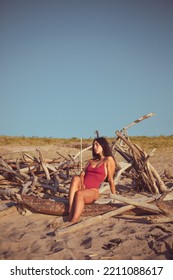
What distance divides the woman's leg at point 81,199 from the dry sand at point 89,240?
0.20m

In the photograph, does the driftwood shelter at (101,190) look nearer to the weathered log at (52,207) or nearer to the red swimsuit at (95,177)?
the weathered log at (52,207)

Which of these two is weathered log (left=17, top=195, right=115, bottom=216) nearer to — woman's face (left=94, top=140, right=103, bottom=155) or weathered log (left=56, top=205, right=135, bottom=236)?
weathered log (left=56, top=205, right=135, bottom=236)

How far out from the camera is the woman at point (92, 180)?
16.5ft

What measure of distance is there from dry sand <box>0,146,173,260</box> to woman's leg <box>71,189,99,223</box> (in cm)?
20

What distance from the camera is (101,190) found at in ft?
21.5

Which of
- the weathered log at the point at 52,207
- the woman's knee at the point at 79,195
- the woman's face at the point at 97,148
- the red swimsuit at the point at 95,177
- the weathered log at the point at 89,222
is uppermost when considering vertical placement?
the woman's face at the point at 97,148

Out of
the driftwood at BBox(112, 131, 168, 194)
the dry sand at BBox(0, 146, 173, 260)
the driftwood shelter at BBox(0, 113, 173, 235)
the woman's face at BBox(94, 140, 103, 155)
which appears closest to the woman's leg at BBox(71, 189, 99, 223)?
the driftwood shelter at BBox(0, 113, 173, 235)

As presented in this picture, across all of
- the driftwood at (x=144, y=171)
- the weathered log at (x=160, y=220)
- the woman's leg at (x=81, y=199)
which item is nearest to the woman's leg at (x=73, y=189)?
the woman's leg at (x=81, y=199)

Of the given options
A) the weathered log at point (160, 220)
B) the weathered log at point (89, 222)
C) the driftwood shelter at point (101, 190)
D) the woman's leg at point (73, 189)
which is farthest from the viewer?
the woman's leg at point (73, 189)

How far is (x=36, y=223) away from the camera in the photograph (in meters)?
5.20

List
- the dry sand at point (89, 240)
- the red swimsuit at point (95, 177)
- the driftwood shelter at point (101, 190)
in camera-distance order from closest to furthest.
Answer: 1. the dry sand at point (89, 240)
2. the driftwood shelter at point (101, 190)
3. the red swimsuit at point (95, 177)

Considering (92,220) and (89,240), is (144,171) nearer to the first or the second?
(92,220)

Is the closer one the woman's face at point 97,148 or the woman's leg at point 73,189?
the woman's leg at point 73,189

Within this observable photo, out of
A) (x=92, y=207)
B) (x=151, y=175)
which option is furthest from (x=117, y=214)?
(x=151, y=175)
